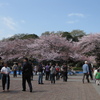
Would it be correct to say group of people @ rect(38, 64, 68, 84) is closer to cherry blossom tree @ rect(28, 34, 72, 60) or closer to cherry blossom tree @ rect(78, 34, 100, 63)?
cherry blossom tree @ rect(28, 34, 72, 60)

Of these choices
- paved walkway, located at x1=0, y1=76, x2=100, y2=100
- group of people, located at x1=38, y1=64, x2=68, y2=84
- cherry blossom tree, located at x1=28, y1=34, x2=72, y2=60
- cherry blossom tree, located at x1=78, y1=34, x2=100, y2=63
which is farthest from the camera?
cherry blossom tree, located at x1=78, y1=34, x2=100, y2=63

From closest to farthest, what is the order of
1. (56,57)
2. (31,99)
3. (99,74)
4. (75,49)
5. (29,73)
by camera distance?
(31,99)
(29,73)
(99,74)
(56,57)
(75,49)

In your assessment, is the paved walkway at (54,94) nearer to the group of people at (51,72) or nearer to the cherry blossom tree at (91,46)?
the group of people at (51,72)

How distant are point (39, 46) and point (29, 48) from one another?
363 cm

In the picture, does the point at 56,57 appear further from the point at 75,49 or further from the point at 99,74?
the point at 99,74

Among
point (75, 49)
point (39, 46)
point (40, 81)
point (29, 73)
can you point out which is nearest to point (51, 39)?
point (39, 46)

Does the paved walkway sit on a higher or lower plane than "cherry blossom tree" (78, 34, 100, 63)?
lower

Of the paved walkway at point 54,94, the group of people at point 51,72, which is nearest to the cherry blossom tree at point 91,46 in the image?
the group of people at point 51,72

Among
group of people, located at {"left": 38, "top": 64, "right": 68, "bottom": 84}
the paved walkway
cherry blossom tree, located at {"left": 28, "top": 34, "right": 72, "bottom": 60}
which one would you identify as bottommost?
the paved walkway

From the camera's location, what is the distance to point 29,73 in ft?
32.7

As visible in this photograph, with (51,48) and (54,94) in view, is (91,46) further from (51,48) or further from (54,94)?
(54,94)

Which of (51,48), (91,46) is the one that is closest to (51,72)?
(51,48)

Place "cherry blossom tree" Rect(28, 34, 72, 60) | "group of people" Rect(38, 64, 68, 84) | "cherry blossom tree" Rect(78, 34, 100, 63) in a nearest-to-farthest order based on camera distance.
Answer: "group of people" Rect(38, 64, 68, 84), "cherry blossom tree" Rect(28, 34, 72, 60), "cherry blossom tree" Rect(78, 34, 100, 63)

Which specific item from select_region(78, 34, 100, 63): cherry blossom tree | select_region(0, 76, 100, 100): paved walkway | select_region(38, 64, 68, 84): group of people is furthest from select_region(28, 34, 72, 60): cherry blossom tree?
select_region(0, 76, 100, 100): paved walkway
